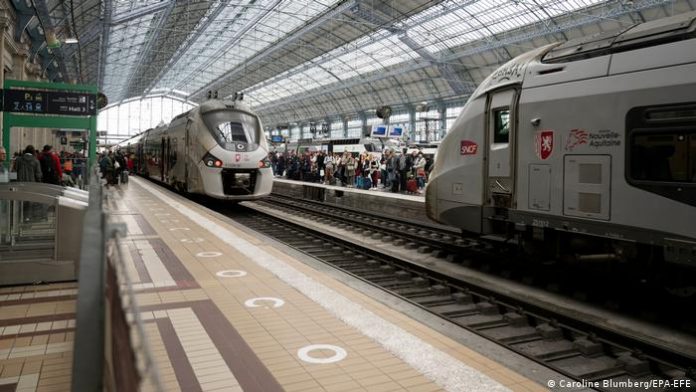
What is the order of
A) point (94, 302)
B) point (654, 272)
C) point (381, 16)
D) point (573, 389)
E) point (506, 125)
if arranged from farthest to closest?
point (381, 16) < point (506, 125) < point (654, 272) < point (573, 389) < point (94, 302)

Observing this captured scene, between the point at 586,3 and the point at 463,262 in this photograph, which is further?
the point at 586,3

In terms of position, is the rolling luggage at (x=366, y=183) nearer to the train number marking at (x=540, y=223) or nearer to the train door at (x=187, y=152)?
the train door at (x=187, y=152)

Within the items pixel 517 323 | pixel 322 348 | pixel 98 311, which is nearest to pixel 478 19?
pixel 517 323

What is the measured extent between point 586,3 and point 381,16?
40.6 ft

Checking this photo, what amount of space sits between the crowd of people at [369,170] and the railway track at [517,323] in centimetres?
1002

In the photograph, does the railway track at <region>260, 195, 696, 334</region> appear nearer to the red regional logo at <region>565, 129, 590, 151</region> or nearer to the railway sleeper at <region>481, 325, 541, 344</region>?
the railway sleeper at <region>481, 325, 541, 344</region>

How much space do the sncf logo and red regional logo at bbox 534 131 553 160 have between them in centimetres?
130

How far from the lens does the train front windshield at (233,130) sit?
15516mm

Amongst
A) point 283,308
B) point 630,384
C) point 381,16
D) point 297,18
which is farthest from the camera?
point 297,18

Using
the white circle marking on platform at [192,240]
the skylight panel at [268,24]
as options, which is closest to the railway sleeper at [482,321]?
the white circle marking on platform at [192,240]

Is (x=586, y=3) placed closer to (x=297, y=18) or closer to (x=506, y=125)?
(x=297, y=18)

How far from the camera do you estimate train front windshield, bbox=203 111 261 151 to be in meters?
15.5

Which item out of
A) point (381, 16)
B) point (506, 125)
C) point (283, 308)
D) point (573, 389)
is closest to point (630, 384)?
point (573, 389)

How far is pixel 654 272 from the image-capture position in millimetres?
6574
